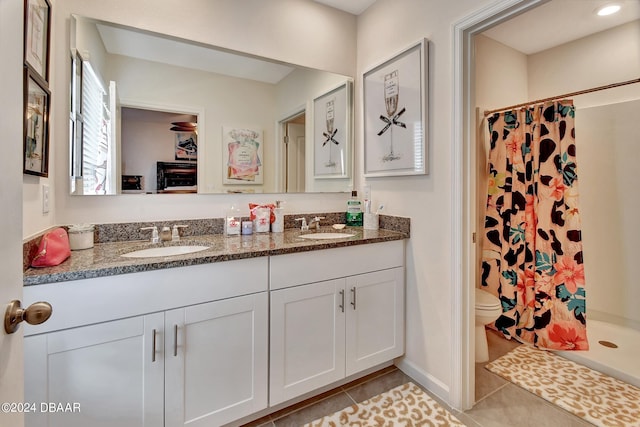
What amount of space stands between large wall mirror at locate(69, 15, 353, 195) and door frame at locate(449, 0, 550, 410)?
894mm

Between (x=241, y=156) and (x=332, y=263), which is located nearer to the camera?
(x=332, y=263)

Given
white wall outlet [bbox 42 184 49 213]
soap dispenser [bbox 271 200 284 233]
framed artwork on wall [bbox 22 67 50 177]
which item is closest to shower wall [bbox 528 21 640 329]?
soap dispenser [bbox 271 200 284 233]

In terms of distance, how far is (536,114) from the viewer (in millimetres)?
2262

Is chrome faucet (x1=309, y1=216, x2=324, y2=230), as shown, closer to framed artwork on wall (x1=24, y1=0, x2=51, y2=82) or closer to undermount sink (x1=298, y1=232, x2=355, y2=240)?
undermount sink (x1=298, y1=232, x2=355, y2=240)

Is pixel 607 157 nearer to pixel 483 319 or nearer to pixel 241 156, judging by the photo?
pixel 483 319

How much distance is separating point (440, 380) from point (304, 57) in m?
2.27

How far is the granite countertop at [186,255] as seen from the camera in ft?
3.40

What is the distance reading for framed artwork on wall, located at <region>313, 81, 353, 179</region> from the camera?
7.21 ft

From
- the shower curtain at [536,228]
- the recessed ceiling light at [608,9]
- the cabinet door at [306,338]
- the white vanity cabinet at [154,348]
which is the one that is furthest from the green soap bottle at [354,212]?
the recessed ceiling light at [608,9]

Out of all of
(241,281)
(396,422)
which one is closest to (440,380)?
(396,422)

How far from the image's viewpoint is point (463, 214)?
5.03ft

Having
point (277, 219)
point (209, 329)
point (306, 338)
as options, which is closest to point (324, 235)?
point (277, 219)

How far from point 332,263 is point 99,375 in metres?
1.08

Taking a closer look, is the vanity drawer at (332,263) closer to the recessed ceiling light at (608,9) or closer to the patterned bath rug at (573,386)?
the patterned bath rug at (573,386)
